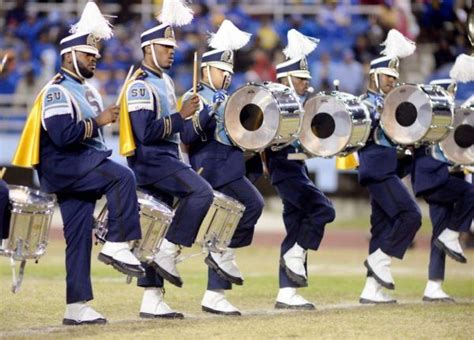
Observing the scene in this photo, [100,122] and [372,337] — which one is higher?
[100,122]

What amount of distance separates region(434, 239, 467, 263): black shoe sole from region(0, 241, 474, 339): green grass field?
0.39 meters

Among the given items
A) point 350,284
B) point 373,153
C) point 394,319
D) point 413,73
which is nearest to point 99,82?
point 413,73

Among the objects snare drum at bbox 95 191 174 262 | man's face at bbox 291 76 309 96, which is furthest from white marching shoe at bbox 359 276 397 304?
snare drum at bbox 95 191 174 262

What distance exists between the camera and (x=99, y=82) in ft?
71.0

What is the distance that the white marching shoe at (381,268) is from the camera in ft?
37.2

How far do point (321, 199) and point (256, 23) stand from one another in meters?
12.0

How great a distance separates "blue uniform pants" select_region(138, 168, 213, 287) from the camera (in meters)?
9.67

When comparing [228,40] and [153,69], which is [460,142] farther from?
[153,69]

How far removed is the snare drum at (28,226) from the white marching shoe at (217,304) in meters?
1.85

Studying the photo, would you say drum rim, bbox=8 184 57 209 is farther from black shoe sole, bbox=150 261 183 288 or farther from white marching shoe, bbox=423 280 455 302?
white marching shoe, bbox=423 280 455 302

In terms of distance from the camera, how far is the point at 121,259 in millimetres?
9094

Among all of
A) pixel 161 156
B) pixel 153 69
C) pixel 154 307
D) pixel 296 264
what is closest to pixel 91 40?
pixel 153 69

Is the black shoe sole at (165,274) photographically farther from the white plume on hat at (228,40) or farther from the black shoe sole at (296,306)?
the white plume on hat at (228,40)

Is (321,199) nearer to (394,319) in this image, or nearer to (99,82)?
(394,319)
